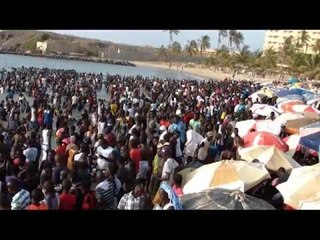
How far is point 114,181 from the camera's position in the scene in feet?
20.0

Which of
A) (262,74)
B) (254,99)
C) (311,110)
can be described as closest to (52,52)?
(262,74)

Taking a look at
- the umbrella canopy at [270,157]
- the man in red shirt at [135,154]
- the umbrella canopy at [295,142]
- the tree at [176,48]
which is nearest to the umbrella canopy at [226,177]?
the man in red shirt at [135,154]

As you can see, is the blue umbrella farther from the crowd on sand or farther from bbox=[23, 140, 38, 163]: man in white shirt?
bbox=[23, 140, 38, 163]: man in white shirt

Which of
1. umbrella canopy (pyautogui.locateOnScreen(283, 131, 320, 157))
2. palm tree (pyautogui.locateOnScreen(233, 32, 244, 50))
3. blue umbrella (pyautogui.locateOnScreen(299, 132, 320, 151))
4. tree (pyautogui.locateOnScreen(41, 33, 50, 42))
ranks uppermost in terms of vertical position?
palm tree (pyautogui.locateOnScreen(233, 32, 244, 50))

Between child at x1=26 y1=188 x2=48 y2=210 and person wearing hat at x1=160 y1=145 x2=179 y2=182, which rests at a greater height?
child at x1=26 y1=188 x2=48 y2=210

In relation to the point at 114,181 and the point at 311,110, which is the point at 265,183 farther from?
the point at 311,110

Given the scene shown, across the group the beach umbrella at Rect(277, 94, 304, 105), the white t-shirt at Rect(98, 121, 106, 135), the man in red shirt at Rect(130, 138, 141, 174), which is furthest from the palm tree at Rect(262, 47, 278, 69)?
the man in red shirt at Rect(130, 138, 141, 174)

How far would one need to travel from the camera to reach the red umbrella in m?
9.48

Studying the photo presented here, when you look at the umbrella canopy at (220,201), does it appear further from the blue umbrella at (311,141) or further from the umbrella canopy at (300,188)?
the blue umbrella at (311,141)

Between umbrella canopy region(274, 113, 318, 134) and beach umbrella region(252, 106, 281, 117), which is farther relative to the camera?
beach umbrella region(252, 106, 281, 117)

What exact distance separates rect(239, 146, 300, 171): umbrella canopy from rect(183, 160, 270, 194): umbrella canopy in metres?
1.29

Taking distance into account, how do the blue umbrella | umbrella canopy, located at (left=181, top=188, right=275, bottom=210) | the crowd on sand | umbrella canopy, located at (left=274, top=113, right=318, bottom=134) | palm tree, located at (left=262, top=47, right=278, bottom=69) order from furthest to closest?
palm tree, located at (left=262, top=47, right=278, bottom=69), umbrella canopy, located at (left=274, top=113, right=318, bottom=134), the blue umbrella, the crowd on sand, umbrella canopy, located at (left=181, top=188, right=275, bottom=210)

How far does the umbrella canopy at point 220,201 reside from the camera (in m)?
5.14
